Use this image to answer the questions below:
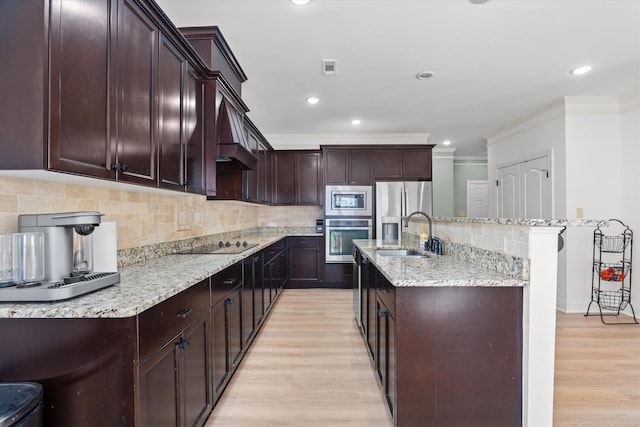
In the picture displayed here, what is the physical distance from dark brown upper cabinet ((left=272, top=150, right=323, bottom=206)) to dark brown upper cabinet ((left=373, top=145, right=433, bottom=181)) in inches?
39.1

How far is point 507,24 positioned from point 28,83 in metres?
2.90

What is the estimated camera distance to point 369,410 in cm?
194

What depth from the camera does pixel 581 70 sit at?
317 cm

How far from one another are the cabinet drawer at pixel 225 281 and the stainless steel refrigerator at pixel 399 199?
2975 millimetres

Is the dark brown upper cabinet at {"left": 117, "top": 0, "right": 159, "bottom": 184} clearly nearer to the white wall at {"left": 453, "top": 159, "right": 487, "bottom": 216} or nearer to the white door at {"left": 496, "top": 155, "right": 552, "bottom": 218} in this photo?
the white door at {"left": 496, "top": 155, "right": 552, "bottom": 218}

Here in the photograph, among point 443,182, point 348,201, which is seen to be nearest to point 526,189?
point 443,182

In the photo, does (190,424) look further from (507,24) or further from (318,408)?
(507,24)

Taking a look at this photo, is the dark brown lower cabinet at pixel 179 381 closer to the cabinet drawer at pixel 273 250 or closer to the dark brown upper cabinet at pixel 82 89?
the dark brown upper cabinet at pixel 82 89

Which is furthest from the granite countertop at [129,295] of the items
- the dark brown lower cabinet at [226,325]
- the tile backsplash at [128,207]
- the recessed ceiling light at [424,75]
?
the recessed ceiling light at [424,75]

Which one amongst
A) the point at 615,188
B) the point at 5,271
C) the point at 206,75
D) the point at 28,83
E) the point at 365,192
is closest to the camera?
the point at 28,83

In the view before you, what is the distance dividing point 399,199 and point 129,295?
4.21m

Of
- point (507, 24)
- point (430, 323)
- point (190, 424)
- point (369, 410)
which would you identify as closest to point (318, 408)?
point (369, 410)

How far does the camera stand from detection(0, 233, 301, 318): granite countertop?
1.06 metres

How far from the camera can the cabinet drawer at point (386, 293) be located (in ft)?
5.33
